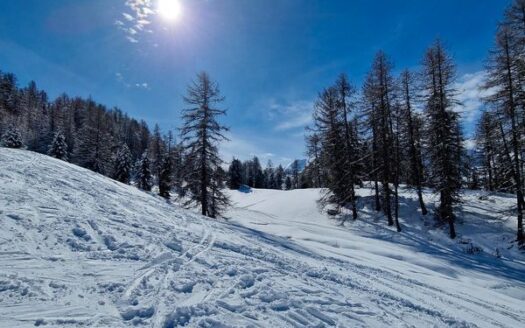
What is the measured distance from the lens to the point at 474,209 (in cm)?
2091

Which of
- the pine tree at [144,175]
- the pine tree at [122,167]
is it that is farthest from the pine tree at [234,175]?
the pine tree at [122,167]

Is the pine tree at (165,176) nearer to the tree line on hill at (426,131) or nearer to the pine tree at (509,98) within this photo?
the tree line on hill at (426,131)

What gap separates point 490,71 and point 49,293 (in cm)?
2226

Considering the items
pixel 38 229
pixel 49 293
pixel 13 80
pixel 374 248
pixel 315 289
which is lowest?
pixel 374 248

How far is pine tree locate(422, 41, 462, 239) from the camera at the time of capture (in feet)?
60.4

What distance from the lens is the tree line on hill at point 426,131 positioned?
15.7 metres

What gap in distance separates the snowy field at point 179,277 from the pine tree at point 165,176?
2124cm

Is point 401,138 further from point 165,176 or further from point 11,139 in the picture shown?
point 11,139

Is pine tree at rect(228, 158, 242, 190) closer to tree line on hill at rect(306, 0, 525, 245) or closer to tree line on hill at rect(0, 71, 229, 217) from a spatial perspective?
tree line on hill at rect(0, 71, 229, 217)

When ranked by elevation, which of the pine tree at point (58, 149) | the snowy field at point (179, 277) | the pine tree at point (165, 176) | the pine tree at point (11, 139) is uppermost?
the pine tree at point (11, 139)

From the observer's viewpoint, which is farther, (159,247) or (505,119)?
(505,119)

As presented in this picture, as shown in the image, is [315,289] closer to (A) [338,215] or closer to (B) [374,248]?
(B) [374,248]

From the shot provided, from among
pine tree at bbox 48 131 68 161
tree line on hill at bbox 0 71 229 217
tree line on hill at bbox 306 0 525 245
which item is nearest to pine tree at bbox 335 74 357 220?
tree line on hill at bbox 306 0 525 245

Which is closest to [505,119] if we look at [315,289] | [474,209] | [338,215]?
[474,209]
